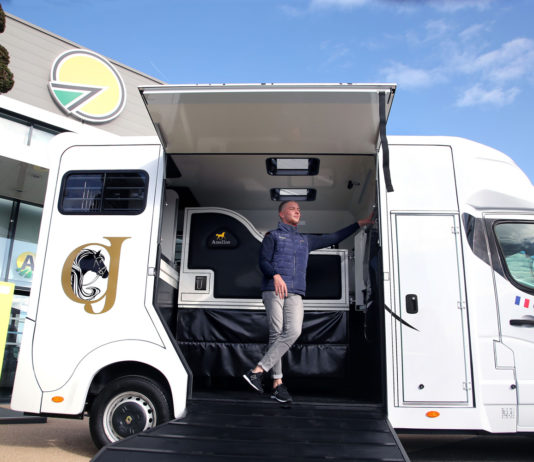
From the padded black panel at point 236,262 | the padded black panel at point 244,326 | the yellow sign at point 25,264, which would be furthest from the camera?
the yellow sign at point 25,264

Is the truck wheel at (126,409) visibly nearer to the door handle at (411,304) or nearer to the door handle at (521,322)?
the door handle at (411,304)

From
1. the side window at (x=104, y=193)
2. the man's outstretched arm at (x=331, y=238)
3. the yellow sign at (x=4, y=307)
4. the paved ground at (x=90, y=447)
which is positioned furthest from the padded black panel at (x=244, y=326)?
the yellow sign at (x=4, y=307)

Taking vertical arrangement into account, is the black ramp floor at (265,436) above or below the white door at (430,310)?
below

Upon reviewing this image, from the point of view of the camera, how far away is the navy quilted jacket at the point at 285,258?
4418mm

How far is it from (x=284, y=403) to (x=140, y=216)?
6.81ft

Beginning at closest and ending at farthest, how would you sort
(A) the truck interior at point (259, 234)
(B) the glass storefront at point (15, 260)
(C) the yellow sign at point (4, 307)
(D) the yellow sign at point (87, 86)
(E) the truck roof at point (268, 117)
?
(E) the truck roof at point (268, 117)
(A) the truck interior at point (259, 234)
(C) the yellow sign at point (4, 307)
(B) the glass storefront at point (15, 260)
(D) the yellow sign at point (87, 86)

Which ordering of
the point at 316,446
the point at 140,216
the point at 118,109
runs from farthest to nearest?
1. the point at 118,109
2. the point at 140,216
3. the point at 316,446

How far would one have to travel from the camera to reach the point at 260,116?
13.6 feet

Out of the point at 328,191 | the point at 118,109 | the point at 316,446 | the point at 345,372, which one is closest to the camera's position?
the point at 316,446

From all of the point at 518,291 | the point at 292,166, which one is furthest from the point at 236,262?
the point at 518,291

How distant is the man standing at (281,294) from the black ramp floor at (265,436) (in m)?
0.29

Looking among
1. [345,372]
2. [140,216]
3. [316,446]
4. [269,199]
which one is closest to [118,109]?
[269,199]

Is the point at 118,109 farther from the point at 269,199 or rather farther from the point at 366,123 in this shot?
the point at 366,123

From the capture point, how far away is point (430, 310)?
404cm
